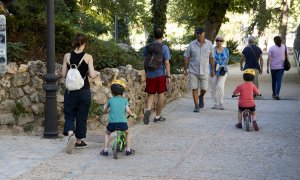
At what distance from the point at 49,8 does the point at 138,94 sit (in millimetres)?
2997

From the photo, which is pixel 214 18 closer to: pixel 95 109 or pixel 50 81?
pixel 95 109

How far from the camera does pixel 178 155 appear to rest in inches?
278

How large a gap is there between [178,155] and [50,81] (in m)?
2.32

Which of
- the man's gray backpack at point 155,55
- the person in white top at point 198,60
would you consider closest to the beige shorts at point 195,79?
the person in white top at point 198,60

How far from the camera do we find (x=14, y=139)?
8.02 m

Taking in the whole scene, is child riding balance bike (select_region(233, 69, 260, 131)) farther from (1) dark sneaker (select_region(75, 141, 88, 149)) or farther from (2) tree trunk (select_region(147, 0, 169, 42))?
(2) tree trunk (select_region(147, 0, 169, 42))

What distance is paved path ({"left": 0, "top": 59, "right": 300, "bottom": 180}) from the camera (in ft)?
20.0

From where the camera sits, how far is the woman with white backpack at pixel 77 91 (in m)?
7.21

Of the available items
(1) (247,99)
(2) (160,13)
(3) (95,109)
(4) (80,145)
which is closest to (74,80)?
(4) (80,145)

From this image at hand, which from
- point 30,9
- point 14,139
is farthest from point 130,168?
point 30,9

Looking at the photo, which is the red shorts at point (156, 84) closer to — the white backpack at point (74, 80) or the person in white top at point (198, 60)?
the person in white top at point (198, 60)

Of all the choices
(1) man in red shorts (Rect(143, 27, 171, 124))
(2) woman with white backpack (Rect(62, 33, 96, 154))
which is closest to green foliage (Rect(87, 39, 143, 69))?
(1) man in red shorts (Rect(143, 27, 171, 124))

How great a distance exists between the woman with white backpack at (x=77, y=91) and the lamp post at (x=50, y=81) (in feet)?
2.21

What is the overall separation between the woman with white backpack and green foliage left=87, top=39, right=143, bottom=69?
7.48ft
